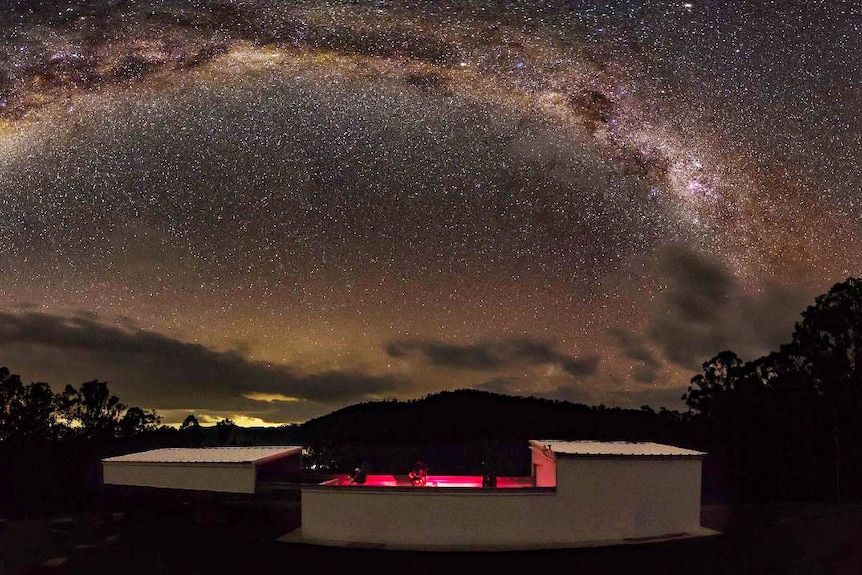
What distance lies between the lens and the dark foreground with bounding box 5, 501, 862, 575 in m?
13.3

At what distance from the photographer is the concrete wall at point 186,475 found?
652 inches

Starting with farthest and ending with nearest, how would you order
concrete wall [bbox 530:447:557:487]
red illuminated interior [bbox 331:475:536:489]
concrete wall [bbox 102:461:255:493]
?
1. red illuminated interior [bbox 331:475:536:489]
2. concrete wall [bbox 530:447:557:487]
3. concrete wall [bbox 102:461:255:493]

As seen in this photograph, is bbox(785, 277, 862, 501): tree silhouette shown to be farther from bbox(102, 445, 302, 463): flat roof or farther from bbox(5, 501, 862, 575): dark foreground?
bbox(102, 445, 302, 463): flat roof

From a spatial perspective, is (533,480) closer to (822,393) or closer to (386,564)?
(386,564)

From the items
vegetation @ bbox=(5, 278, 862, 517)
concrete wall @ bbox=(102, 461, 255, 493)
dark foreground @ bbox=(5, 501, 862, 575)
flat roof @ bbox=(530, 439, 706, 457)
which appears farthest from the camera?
vegetation @ bbox=(5, 278, 862, 517)

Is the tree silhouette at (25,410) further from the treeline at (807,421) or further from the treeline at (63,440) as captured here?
the treeline at (807,421)

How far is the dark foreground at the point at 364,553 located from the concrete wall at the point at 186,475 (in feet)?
3.71

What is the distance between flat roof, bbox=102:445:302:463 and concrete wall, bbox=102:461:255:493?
6.2 inches

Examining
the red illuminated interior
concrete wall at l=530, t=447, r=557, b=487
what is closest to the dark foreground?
the red illuminated interior

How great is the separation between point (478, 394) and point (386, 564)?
38.4 meters

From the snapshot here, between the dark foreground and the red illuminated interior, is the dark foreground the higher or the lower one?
the lower one

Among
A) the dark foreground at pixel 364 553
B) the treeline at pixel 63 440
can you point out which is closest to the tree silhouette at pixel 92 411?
the treeline at pixel 63 440

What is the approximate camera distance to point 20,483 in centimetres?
3394

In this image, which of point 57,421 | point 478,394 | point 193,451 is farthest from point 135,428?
point 193,451
